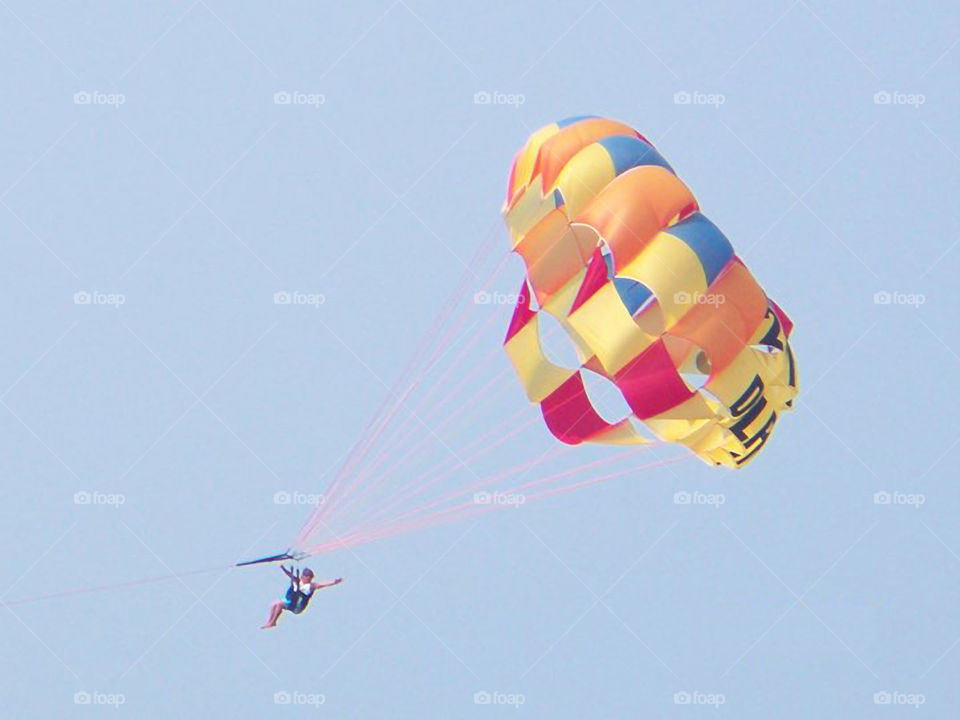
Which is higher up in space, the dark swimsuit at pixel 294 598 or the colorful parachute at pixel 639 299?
Answer: the colorful parachute at pixel 639 299

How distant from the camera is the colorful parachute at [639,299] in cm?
2908

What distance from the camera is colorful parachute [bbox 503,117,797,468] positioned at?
29078 millimetres

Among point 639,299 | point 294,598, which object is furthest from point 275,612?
point 639,299

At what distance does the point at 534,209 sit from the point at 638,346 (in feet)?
7.83

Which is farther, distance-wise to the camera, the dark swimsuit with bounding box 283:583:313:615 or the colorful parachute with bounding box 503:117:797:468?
the dark swimsuit with bounding box 283:583:313:615

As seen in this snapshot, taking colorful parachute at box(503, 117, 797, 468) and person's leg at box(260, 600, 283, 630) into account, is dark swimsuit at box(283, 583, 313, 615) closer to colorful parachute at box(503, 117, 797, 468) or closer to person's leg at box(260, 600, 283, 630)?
person's leg at box(260, 600, 283, 630)

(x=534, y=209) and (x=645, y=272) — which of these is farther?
(x=534, y=209)

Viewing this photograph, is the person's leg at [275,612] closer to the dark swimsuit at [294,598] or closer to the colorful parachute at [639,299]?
the dark swimsuit at [294,598]

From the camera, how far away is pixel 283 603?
30.2 metres

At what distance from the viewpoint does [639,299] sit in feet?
103

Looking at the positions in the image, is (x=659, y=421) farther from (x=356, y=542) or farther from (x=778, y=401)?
(x=356, y=542)

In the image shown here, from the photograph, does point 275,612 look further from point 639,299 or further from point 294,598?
point 639,299

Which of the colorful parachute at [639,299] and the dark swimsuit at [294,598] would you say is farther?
the dark swimsuit at [294,598]

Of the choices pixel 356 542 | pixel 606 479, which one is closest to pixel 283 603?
pixel 356 542
